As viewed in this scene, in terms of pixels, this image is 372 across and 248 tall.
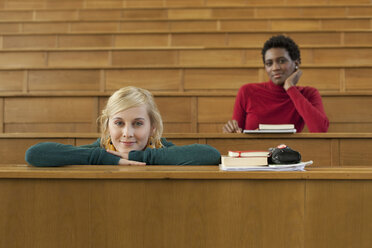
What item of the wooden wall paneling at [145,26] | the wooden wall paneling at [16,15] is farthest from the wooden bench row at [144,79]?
the wooden wall paneling at [16,15]

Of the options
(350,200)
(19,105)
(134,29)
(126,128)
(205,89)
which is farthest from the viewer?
(134,29)

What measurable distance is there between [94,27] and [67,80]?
53cm

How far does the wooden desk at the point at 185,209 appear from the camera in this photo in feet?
0.85

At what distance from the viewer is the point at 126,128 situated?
0.40m

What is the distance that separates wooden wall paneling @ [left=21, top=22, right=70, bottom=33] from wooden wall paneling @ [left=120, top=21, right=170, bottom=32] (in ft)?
0.64

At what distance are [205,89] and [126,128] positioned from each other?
427mm

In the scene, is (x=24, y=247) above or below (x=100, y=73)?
below

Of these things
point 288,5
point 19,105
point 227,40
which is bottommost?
point 19,105

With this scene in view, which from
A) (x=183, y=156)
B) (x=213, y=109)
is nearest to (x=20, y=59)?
(x=213, y=109)

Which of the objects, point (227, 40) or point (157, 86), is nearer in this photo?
point (157, 86)

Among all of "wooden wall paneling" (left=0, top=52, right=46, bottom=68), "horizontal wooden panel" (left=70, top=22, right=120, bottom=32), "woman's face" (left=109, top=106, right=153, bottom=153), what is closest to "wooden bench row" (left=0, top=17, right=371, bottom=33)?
"horizontal wooden panel" (left=70, top=22, right=120, bottom=32)

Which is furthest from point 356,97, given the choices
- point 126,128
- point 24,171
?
point 24,171

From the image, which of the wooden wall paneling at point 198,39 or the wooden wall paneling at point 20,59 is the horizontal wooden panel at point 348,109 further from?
the wooden wall paneling at point 20,59

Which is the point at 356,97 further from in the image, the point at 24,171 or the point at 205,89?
the point at 24,171
